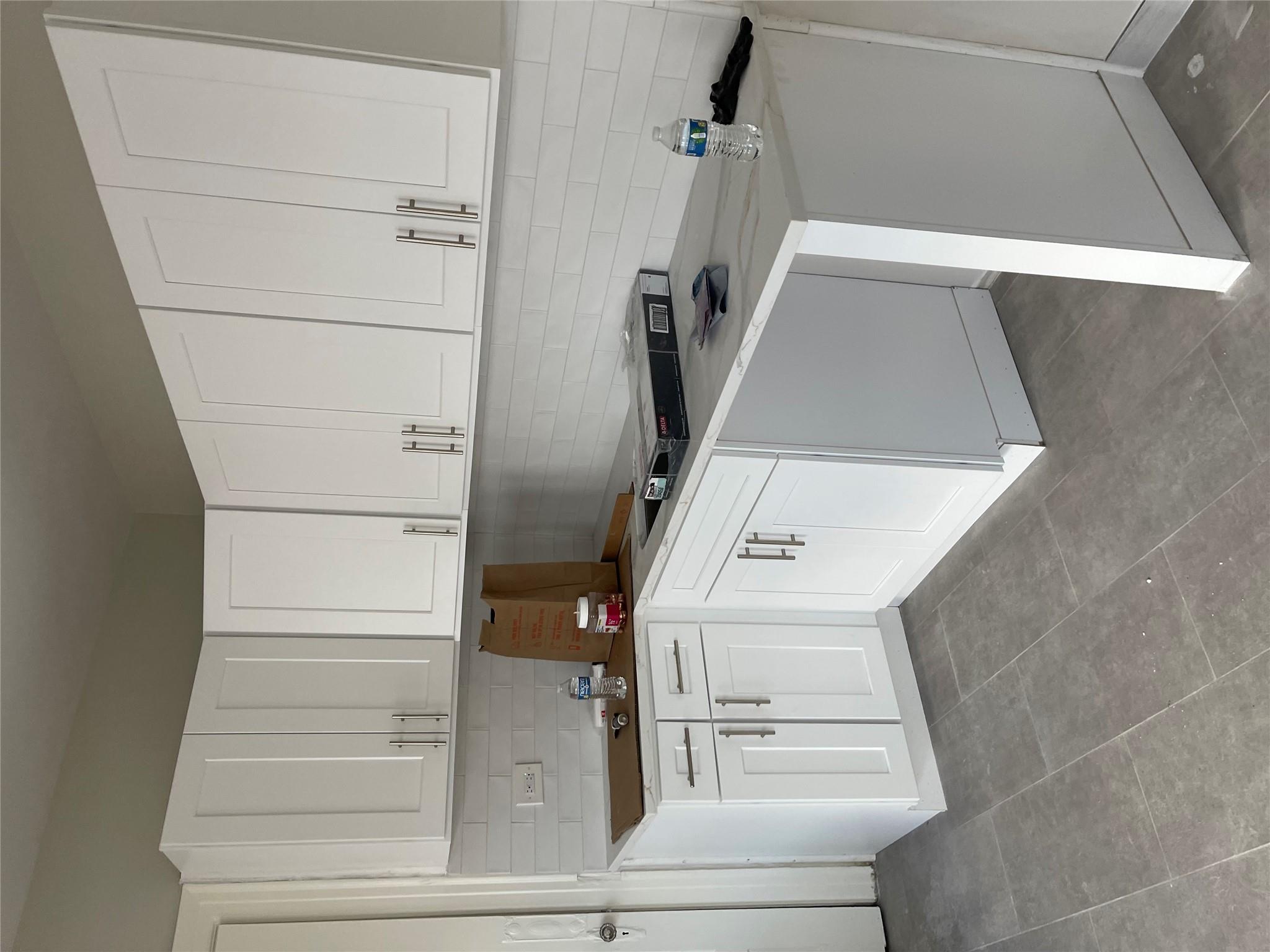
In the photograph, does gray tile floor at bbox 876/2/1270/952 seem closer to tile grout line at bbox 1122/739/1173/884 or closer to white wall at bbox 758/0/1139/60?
tile grout line at bbox 1122/739/1173/884

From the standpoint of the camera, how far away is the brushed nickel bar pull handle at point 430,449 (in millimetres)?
2230

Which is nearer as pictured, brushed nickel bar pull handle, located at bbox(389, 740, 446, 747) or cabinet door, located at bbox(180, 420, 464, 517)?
cabinet door, located at bbox(180, 420, 464, 517)

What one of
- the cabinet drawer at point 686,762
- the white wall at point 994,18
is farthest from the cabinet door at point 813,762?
the white wall at point 994,18

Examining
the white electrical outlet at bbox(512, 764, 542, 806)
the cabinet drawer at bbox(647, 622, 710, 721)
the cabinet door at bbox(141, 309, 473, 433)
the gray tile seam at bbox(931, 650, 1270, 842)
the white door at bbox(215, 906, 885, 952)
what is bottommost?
the white door at bbox(215, 906, 885, 952)

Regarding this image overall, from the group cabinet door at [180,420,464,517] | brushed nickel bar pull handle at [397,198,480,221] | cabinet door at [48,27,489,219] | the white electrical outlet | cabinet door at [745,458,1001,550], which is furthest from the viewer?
the white electrical outlet

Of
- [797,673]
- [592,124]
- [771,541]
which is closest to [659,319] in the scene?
[592,124]

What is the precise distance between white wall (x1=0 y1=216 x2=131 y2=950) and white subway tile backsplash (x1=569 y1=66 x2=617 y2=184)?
1.50 metres

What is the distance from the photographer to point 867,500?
7.04 ft

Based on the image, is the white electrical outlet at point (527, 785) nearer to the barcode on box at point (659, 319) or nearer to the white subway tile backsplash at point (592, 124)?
the barcode on box at point (659, 319)

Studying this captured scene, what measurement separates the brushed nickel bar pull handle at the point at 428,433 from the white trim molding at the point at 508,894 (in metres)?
1.33

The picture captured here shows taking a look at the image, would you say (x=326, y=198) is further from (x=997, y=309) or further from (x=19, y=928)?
(x=19, y=928)

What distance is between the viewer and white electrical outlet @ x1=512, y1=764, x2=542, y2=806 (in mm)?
2766

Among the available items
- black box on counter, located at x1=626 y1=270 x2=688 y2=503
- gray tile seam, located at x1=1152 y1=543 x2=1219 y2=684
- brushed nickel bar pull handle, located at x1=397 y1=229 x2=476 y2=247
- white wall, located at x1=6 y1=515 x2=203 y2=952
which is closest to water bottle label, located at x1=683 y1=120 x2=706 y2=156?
brushed nickel bar pull handle, located at x1=397 y1=229 x2=476 y2=247

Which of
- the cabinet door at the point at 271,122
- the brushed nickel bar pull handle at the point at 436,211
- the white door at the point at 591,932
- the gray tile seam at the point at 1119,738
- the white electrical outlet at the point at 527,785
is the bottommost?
the white door at the point at 591,932
